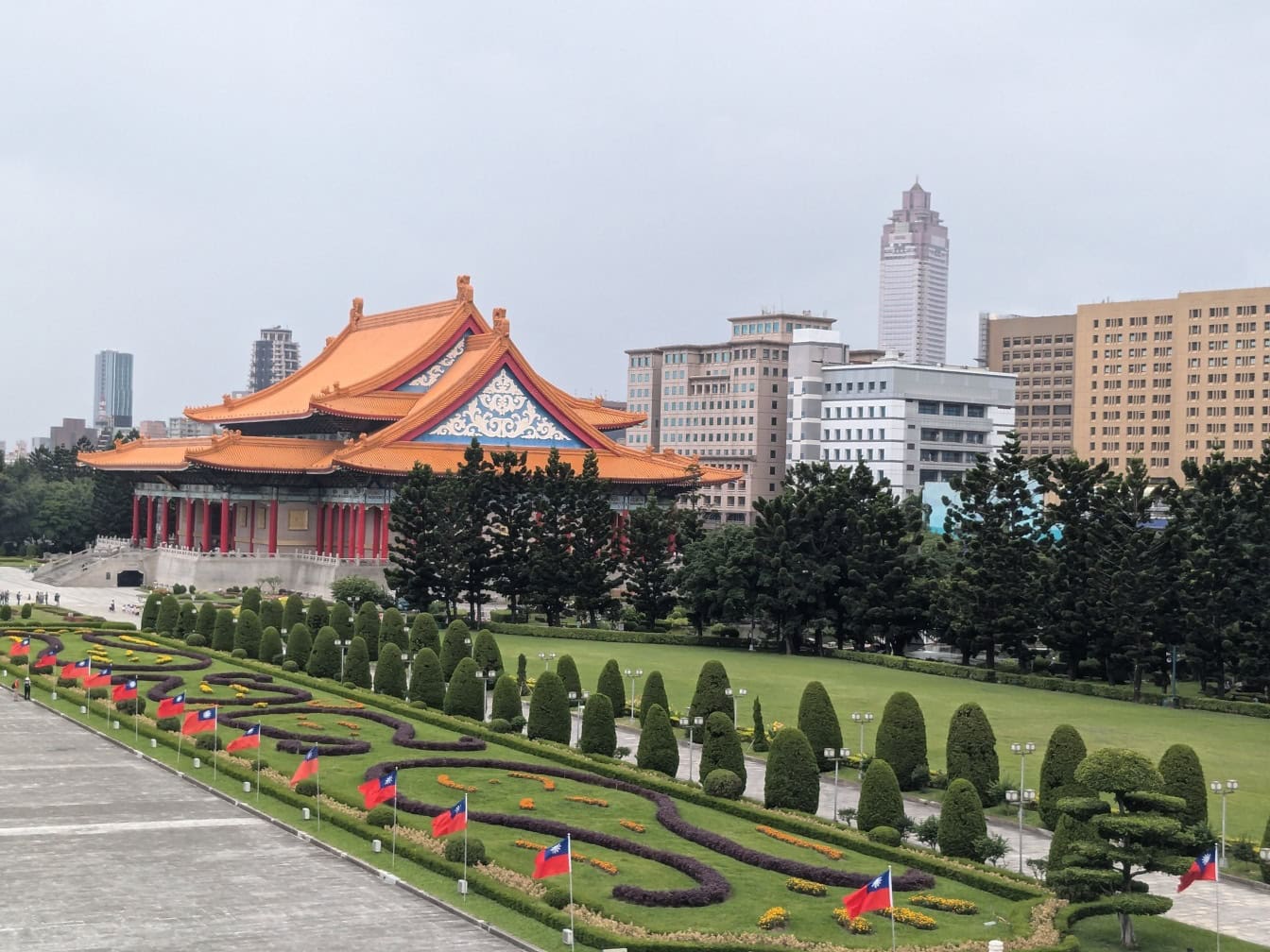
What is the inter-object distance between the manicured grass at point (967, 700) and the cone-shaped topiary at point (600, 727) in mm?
5978

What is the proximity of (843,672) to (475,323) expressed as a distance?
35115 millimetres

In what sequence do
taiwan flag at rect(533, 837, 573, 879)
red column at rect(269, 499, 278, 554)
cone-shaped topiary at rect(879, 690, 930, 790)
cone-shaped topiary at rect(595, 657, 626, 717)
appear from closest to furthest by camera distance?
taiwan flag at rect(533, 837, 573, 879) < cone-shaped topiary at rect(879, 690, 930, 790) < cone-shaped topiary at rect(595, 657, 626, 717) < red column at rect(269, 499, 278, 554)

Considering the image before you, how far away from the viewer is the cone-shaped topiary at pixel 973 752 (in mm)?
32812

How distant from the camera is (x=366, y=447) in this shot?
75.3 metres

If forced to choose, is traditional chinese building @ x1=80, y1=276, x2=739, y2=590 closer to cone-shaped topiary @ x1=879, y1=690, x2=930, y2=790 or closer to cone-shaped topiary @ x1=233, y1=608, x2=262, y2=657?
cone-shaped topiary @ x1=233, y1=608, x2=262, y2=657

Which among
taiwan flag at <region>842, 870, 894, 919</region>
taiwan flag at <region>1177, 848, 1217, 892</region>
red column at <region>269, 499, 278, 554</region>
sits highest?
red column at <region>269, 499, 278, 554</region>

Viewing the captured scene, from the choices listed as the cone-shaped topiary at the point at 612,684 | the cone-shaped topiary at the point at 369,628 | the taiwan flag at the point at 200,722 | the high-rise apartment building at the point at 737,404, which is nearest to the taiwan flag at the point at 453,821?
the taiwan flag at the point at 200,722

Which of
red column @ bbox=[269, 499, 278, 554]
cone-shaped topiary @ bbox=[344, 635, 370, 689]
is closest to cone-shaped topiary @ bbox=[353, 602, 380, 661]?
cone-shaped topiary @ bbox=[344, 635, 370, 689]

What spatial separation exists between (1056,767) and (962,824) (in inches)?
84.2

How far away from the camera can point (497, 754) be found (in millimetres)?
37750

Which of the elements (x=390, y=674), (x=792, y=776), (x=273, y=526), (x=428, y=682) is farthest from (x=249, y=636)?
(x=792, y=776)

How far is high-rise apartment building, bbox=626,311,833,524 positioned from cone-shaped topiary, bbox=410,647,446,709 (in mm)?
83315

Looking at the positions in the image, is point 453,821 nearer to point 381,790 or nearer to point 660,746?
point 381,790

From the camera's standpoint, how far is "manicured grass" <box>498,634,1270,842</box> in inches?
1492
